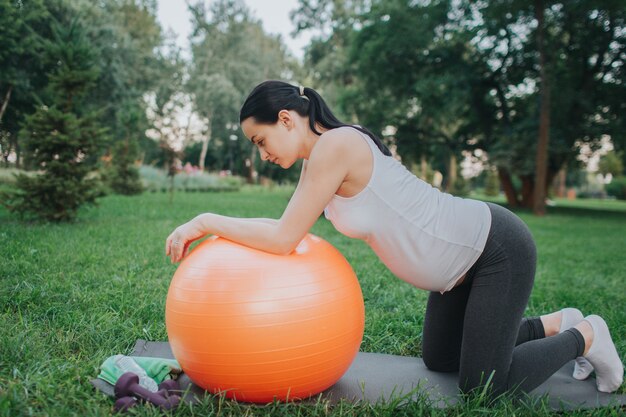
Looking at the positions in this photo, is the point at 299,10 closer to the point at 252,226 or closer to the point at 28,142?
the point at 28,142

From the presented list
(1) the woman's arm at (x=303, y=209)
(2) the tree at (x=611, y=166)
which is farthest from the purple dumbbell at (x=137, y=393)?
(2) the tree at (x=611, y=166)

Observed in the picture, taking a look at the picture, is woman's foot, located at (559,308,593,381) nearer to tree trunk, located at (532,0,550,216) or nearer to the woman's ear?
the woman's ear

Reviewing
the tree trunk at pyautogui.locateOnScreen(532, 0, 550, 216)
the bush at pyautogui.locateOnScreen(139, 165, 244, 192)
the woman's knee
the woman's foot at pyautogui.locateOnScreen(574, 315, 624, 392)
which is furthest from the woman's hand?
the bush at pyautogui.locateOnScreen(139, 165, 244, 192)

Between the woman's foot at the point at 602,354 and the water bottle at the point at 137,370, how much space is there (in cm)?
217

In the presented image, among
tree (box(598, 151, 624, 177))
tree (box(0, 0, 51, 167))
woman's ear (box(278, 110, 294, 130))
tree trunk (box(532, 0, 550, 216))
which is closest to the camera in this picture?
woman's ear (box(278, 110, 294, 130))

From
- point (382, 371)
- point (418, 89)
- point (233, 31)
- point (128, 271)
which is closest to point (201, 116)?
point (233, 31)

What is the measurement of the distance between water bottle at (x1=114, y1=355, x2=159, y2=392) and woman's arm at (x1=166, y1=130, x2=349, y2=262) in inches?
31.7

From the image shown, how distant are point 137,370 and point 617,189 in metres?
55.0

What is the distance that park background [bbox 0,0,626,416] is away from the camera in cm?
343

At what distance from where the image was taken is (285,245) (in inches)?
84.5

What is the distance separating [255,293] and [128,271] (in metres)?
3.21

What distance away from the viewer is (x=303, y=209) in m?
2.10

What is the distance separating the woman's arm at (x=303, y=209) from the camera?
2.06 m

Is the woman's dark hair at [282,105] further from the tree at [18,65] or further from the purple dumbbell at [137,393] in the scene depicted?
the tree at [18,65]
